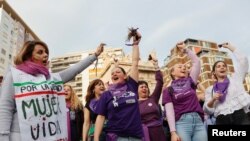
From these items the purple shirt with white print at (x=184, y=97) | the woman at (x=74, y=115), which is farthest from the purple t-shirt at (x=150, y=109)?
the woman at (x=74, y=115)

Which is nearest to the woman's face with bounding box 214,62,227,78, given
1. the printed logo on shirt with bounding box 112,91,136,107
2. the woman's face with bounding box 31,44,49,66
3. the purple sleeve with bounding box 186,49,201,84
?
the purple sleeve with bounding box 186,49,201,84

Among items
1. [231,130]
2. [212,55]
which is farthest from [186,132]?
[212,55]

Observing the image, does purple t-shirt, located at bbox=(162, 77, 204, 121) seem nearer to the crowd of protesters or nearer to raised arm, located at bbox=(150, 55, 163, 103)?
the crowd of protesters

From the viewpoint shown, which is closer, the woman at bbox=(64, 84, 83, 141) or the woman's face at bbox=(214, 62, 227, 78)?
the woman's face at bbox=(214, 62, 227, 78)

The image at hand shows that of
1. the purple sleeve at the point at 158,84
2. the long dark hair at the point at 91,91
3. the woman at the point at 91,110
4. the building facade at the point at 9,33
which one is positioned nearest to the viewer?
the purple sleeve at the point at 158,84

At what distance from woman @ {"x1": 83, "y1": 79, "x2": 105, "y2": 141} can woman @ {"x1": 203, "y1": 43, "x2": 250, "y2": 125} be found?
198 cm

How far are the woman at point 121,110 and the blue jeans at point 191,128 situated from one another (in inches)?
27.7

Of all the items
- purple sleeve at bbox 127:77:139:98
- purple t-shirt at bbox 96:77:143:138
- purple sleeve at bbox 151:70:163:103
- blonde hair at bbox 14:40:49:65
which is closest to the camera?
blonde hair at bbox 14:40:49:65

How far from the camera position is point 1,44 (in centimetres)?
5797

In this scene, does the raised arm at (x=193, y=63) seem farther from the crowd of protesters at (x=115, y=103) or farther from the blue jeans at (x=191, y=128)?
the blue jeans at (x=191, y=128)

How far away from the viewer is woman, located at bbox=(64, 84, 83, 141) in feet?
19.1

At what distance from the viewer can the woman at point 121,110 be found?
3877mm

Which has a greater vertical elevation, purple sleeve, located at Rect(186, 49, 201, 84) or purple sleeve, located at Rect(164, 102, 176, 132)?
purple sleeve, located at Rect(186, 49, 201, 84)

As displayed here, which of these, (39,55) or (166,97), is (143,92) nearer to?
(166,97)
